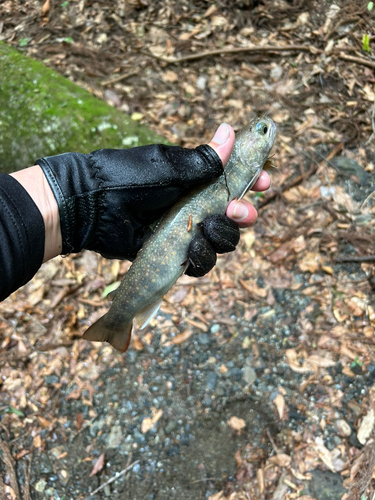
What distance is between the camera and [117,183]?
9.73ft

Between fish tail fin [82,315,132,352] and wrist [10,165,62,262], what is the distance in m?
0.64

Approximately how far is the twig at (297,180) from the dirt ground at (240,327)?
0.02 m

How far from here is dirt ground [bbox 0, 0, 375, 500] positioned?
12.4 ft

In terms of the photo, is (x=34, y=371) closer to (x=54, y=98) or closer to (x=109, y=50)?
(x=54, y=98)

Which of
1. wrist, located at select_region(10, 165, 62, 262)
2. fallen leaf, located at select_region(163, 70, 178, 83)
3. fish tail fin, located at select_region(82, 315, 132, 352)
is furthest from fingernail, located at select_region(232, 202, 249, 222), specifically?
fallen leaf, located at select_region(163, 70, 178, 83)

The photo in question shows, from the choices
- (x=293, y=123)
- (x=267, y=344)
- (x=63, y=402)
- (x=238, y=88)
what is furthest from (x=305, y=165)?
(x=63, y=402)

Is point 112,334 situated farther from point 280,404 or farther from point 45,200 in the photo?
point 280,404

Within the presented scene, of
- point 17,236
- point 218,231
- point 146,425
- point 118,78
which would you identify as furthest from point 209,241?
point 118,78

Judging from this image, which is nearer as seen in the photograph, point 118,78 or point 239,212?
point 239,212

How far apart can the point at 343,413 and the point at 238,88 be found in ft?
15.4

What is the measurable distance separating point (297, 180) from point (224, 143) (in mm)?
2592

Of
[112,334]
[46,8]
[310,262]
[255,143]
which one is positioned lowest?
[310,262]

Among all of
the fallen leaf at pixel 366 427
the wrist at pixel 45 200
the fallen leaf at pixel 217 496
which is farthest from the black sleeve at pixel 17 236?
the fallen leaf at pixel 366 427

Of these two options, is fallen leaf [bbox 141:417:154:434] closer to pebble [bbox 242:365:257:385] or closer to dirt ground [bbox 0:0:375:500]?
dirt ground [bbox 0:0:375:500]
